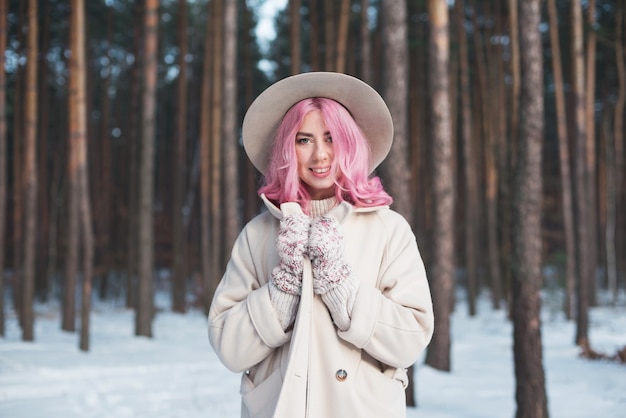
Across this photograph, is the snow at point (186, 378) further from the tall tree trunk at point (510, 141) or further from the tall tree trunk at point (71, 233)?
the tall tree trunk at point (510, 141)

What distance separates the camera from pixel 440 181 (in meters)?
8.61

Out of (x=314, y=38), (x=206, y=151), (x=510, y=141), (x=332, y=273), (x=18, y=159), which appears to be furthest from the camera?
(x=314, y=38)

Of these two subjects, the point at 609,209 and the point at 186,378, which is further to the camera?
the point at 609,209

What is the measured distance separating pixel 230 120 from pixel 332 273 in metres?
10.1

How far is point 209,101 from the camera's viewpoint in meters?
15.4

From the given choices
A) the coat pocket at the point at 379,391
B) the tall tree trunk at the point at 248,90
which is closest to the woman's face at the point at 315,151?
the coat pocket at the point at 379,391

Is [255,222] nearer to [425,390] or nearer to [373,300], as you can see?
[373,300]

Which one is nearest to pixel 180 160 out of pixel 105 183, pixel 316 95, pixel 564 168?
pixel 105 183

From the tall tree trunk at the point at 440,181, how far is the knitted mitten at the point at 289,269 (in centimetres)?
662

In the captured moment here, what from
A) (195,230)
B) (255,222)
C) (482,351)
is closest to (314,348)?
(255,222)

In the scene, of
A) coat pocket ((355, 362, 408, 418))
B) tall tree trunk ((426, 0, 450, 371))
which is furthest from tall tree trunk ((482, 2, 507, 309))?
coat pocket ((355, 362, 408, 418))

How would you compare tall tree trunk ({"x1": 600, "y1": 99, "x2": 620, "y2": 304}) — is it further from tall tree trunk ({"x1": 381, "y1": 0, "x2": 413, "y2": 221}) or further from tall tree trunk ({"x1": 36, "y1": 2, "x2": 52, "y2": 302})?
tall tree trunk ({"x1": 36, "y1": 2, "x2": 52, "y2": 302})

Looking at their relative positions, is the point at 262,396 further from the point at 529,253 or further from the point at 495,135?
the point at 495,135

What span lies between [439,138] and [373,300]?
6.85 metres
